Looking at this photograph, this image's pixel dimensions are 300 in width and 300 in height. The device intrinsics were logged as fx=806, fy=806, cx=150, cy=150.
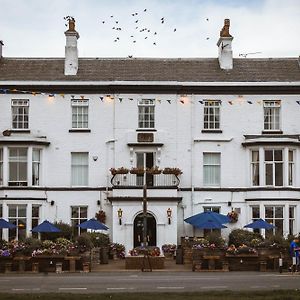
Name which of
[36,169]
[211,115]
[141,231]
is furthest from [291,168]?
[36,169]

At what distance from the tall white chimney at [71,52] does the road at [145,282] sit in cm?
1816

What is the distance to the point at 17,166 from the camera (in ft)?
158

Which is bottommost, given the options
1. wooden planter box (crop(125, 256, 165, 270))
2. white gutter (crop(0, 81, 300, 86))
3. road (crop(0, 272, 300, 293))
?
road (crop(0, 272, 300, 293))

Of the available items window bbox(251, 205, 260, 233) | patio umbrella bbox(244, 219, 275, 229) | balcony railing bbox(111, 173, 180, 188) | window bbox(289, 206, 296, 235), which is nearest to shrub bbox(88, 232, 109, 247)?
balcony railing bbox(111, 173, 180, 188)

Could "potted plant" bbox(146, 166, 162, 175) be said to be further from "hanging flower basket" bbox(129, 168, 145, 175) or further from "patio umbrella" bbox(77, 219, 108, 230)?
"patio umbrella" bbox(77, 219, 108, 230)

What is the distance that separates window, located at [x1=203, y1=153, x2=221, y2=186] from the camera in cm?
4909

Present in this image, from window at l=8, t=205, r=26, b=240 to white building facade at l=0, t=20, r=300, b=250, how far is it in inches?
2.5

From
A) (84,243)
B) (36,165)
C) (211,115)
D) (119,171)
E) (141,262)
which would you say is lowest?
(141,262)

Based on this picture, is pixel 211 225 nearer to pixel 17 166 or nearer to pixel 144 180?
pixel 144 180

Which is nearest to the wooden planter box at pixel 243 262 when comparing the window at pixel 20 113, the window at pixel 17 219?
the window at pixel 17 219

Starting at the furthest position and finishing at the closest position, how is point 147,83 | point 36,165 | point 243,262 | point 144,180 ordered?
1. point 147,83
2. point 36,165
3. point 144,180
4. point 243,262

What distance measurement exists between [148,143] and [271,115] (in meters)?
7.85

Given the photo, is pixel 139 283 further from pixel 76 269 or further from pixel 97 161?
pixel 97 161

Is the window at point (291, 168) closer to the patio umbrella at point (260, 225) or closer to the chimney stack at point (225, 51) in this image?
the patio umbrella at point (260, 225)
